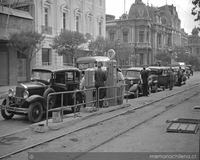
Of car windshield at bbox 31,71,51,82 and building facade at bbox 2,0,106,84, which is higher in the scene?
building facade at bbox 2,0,106,84

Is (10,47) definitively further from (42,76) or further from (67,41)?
(42,76)

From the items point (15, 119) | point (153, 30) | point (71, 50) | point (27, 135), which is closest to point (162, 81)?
point (71, 50)

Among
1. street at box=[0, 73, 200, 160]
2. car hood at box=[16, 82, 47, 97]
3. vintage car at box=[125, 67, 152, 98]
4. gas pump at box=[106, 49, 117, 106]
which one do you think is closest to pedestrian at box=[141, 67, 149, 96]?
vintage car at box=[125, 67, 152, 98]

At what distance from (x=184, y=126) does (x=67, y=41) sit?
20.5 meters

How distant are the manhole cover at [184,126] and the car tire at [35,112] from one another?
4724 mm

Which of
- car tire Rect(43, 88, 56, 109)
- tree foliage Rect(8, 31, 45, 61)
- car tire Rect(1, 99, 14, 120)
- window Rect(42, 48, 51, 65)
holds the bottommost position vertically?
car tire Rect(1, 99, 14, 120)

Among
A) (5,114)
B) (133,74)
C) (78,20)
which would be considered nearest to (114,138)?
(5,114)

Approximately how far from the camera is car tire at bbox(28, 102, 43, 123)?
10.1m

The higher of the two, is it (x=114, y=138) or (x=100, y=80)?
(x=100, y=80)

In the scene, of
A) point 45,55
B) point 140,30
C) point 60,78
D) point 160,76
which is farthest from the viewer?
point 140,30

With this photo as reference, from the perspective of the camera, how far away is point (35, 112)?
34.0 ft

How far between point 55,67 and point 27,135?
430 centimetres

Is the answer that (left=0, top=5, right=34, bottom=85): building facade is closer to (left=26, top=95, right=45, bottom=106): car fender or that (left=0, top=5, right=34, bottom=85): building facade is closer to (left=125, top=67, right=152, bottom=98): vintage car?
(left=125, top=67, right=152, bottom=98): vintage car

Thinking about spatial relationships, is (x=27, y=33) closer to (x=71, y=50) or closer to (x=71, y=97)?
(x=71, y=50)
